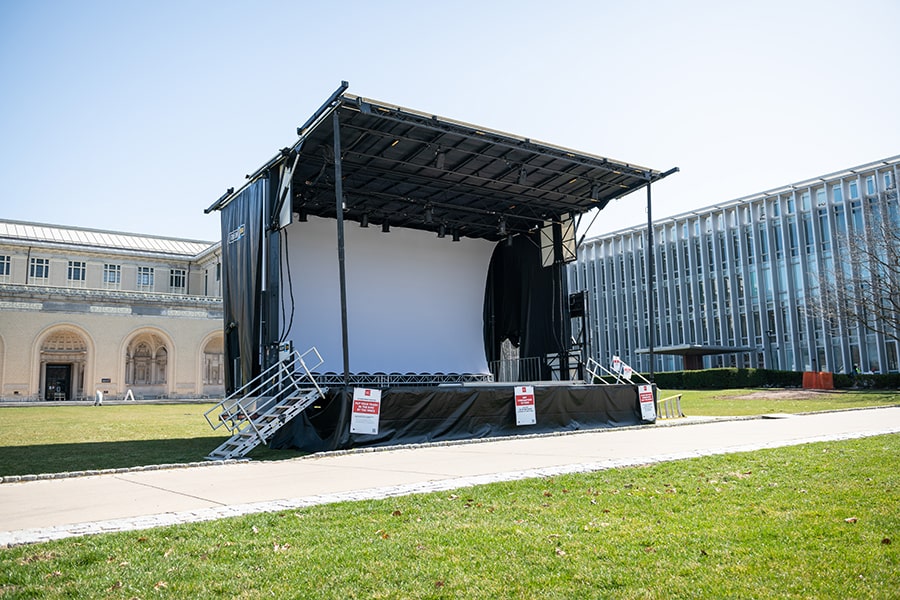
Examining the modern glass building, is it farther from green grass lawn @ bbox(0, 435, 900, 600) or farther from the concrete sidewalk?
green grass lawn @ bbox(0, 435, 900, 600)

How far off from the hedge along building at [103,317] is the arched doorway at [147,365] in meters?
0.07

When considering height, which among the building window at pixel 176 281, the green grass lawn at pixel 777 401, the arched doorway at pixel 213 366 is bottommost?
the green grass lawn at pixel 777 401

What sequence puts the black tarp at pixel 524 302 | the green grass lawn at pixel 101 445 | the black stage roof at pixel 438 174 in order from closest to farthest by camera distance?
the green grass lawn at pixel 101 445 < the black stage roof at pixel 438 174 < the black tarp at pixel 524 302

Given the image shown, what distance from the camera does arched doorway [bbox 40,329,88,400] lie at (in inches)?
1815

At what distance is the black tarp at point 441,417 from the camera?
1245 cm

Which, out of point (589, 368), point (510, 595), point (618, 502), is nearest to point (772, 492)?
point (618, 502)

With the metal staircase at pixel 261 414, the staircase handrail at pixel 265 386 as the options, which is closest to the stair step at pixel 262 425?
the metal staircase at pixel 261 414

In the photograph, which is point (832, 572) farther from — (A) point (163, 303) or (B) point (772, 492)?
(A) point (163, 303)

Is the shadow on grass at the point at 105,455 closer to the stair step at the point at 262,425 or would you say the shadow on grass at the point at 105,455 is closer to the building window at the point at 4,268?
the stair step at the point at 262,425

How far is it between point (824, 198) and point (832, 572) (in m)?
47.7

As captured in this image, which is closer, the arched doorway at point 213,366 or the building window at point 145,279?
the arched doorway at point 213,366

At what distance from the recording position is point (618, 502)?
587cm

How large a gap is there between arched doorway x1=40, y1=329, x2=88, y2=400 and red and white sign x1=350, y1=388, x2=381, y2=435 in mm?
40747

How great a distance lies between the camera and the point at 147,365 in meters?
49.9
